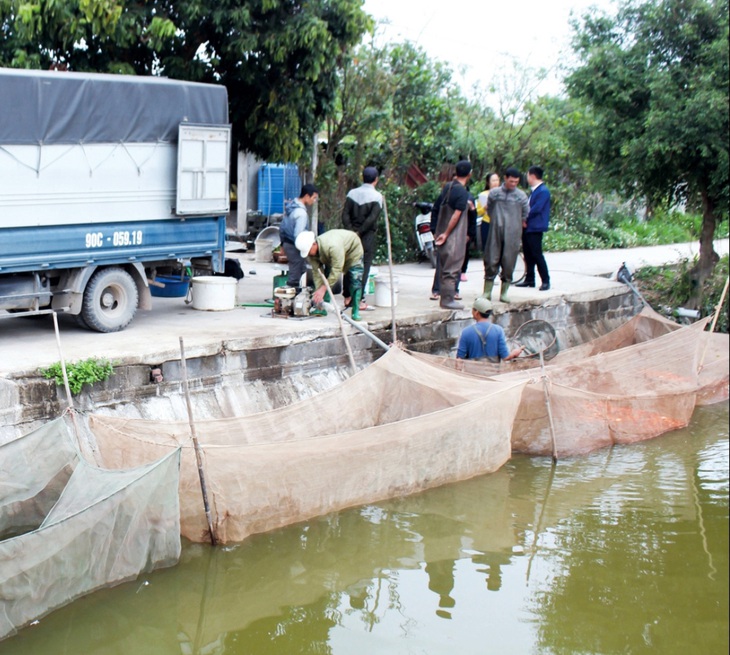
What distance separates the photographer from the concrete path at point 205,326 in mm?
7707

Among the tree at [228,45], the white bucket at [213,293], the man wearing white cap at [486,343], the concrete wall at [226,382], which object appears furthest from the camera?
the white bucket at [213,293]

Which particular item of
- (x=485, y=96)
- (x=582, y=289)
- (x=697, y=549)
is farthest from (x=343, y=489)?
(x=485, y=96)

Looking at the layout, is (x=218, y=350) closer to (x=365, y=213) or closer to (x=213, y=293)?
(x=213, y=293)

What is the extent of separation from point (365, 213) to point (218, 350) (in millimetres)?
2559

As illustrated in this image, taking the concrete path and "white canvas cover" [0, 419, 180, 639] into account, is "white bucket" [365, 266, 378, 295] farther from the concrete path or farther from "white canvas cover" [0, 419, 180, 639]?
"white canvas cover" [0, 419, 180, 639]

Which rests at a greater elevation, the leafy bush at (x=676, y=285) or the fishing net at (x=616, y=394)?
the leafy bush at (x=676, y=285)

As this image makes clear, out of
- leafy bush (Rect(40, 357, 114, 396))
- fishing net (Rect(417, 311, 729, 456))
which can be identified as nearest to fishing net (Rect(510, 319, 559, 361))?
fishing net (Rect(417, 311, 729, 456))

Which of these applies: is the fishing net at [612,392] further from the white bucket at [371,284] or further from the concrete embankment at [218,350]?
the white bucket at [371,284]

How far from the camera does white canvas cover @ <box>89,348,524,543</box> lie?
635cm

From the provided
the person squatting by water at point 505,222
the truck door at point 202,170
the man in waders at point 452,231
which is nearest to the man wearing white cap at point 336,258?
the truck door at point 202,170

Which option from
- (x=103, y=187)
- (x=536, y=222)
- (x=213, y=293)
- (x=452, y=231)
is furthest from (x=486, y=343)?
(x=103, y=187)

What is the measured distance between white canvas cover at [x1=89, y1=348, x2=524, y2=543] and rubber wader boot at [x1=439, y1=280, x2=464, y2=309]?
2.62 m

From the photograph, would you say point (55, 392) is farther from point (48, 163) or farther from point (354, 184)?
point (354, 184)

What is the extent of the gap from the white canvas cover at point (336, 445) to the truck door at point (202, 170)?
2.63 m
